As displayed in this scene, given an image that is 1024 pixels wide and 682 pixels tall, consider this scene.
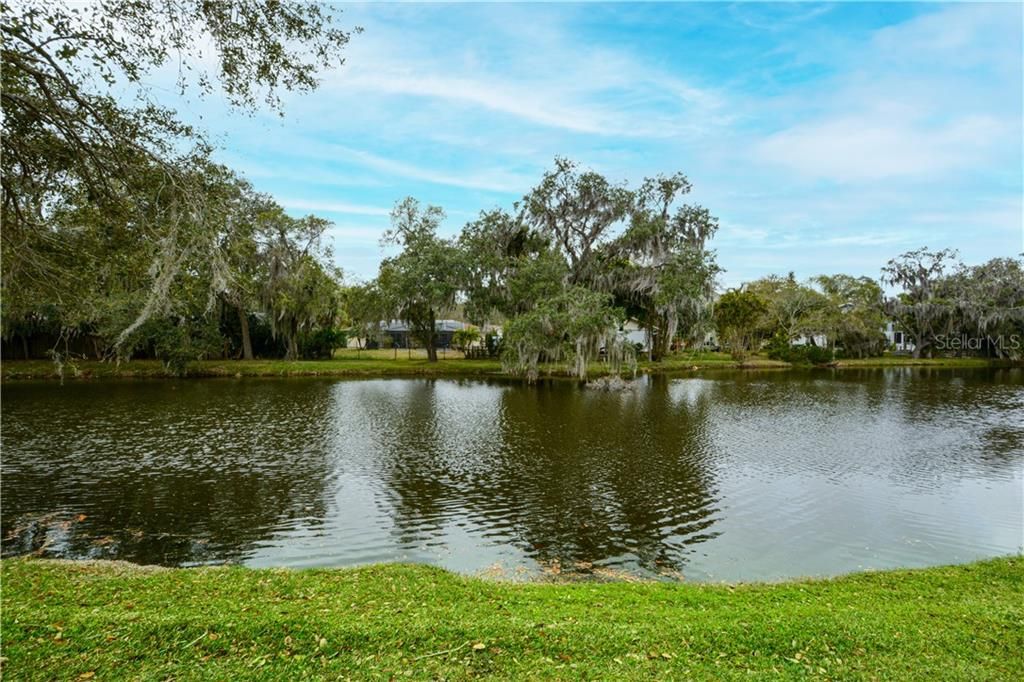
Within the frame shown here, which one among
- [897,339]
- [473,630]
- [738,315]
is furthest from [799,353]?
Result: [473,630]

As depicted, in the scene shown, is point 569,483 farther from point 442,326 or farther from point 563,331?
point 442,326

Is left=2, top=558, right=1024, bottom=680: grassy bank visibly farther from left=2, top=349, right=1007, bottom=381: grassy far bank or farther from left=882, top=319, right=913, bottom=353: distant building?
left=882, top=319, right=913, bottom=353: distant building

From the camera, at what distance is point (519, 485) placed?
42.6ft

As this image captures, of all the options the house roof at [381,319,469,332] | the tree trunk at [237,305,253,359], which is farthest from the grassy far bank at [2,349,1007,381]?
the house roof at [381,319,469,332]

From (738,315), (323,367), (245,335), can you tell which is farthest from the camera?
(738,315)

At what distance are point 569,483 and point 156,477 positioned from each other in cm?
952

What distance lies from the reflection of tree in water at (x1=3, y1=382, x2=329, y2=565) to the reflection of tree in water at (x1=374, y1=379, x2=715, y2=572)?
101 inches

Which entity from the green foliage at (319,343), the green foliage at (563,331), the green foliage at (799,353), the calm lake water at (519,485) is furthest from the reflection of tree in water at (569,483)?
the green foliage at (799,353)

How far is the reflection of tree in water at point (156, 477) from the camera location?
31.3 ft

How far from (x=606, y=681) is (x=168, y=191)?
26.0 ft

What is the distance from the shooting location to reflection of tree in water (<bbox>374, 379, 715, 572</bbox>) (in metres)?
9.84

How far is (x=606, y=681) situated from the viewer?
4.28m

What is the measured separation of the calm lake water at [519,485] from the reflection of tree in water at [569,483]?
0.22ft

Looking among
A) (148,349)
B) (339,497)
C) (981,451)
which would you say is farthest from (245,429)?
(148,349)
